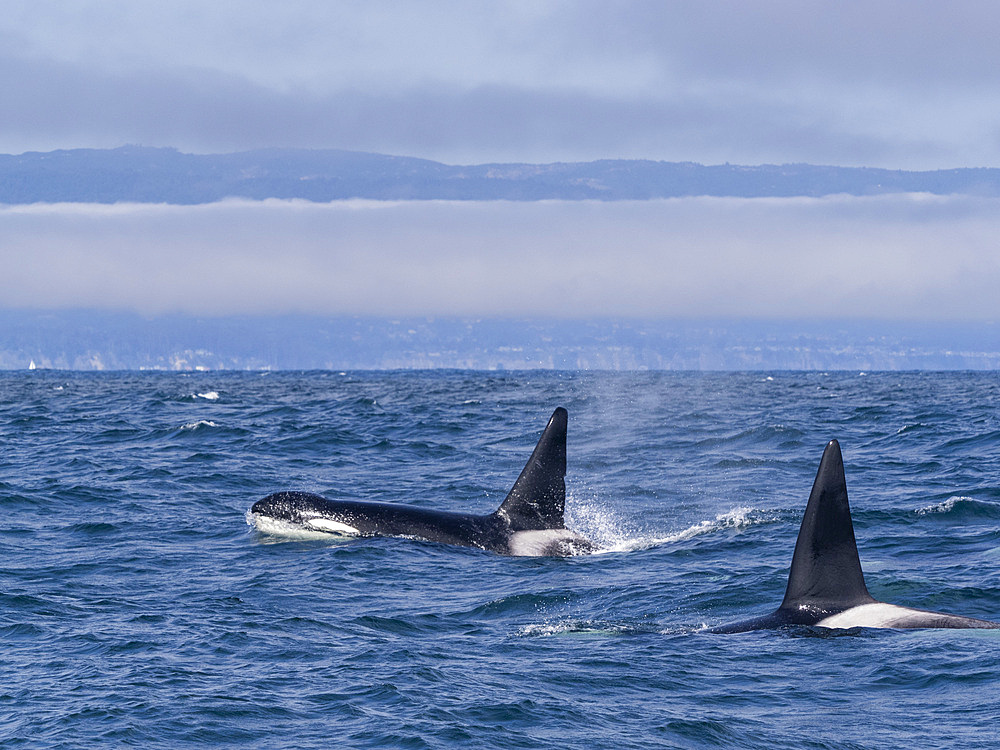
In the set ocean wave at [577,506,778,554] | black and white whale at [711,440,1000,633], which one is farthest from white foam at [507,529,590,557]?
black and white whale at [711,440,1000,633]

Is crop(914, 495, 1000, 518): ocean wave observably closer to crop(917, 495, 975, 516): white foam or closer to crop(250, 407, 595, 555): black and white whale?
crop(917, 495, 975, 516): white foam

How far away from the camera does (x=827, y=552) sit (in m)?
12.9

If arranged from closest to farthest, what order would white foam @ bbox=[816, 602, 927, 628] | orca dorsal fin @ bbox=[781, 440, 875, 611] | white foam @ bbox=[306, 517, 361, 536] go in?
1. orca dorsal fin @ bbox=[781, 440, 875, 611]
2. white foam @ bbox=[816, 602, 927, 628]
3. white foam @ bbox=[306, 517, 361, 536]

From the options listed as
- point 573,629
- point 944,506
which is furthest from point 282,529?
point 944,506

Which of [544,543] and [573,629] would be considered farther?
[544,543]

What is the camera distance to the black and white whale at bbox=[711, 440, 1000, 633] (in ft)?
41.5

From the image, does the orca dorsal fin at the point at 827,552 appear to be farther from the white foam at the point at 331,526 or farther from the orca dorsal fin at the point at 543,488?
the white foam at the point at 331,526

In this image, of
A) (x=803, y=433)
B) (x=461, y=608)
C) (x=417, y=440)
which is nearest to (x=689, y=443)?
(x=803, y=433)

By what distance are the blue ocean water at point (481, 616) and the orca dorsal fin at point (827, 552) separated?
1.86ft

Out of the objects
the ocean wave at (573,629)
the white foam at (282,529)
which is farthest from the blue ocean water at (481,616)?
the white foam at (282,529)

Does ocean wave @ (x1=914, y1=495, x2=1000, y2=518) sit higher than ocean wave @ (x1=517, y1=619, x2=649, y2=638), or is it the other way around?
ocean wave @ (x1=914, y1=495, x2=1000, y2=518)

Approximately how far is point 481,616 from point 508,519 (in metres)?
5.17

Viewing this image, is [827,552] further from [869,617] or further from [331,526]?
[331,526]

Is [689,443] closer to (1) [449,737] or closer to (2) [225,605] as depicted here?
(2) [225,605]
